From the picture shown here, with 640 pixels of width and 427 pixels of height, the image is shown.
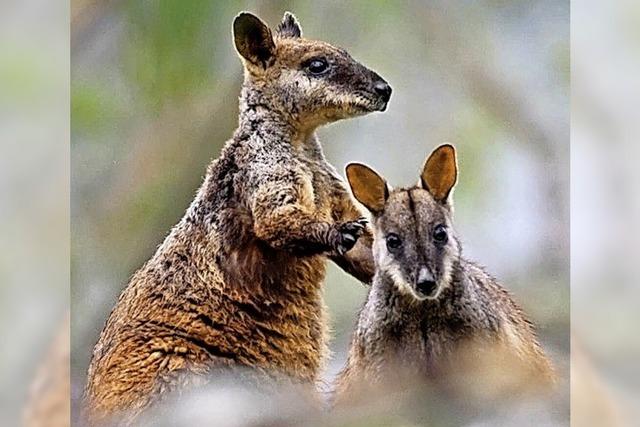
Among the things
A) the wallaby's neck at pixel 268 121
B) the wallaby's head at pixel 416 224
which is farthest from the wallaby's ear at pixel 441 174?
the wallaby's neck at pixel 268 121

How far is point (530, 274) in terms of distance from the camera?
5.64ft

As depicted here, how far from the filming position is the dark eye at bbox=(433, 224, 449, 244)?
170cm

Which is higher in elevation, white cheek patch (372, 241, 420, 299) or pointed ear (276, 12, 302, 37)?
pointed ear (276, 12, 302, 37)

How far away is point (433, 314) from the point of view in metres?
1.70

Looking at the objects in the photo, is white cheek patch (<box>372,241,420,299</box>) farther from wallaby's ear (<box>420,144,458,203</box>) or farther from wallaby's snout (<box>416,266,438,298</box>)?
wallaby's ear (<box>420,144,458,203</box>)

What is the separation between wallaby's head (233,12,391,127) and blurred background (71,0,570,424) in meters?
0.02

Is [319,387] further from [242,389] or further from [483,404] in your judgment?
[483,404]

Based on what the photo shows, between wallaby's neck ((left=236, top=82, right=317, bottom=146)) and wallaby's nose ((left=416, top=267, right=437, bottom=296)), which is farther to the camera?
wallaby's neck ((left=236, top=82, right=317, bottom=146))

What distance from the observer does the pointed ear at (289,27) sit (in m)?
1.78

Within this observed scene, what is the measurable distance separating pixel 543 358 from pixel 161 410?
72 centimetres

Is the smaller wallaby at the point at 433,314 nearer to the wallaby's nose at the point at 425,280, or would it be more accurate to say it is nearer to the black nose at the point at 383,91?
the wallaby's nose at the point at 425,280

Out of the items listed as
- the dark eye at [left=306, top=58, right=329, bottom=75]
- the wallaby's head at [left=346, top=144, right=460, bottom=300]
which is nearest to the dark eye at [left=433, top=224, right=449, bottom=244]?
the wallaby's head at [left=346, top=144, right=460, bottom=300]

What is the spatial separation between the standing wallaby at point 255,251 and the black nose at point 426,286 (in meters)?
0.16

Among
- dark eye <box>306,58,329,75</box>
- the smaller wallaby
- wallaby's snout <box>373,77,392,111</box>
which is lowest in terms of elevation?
the smaller wallaby
